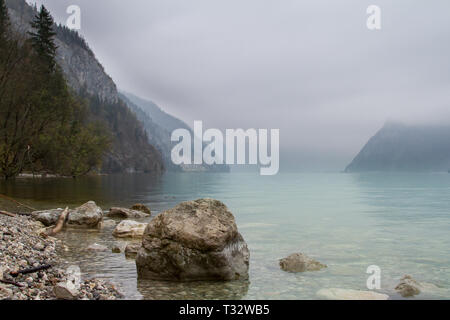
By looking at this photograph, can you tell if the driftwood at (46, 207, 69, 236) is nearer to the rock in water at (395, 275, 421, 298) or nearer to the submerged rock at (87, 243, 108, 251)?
the submerged rock at (87, 243, 108, 251)

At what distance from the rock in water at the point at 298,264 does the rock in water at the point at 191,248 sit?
5.18ft

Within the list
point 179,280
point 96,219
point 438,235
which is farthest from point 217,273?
point 438,235

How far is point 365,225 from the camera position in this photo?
23.2m

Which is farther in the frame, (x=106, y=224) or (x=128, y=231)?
(x=106, y=224)

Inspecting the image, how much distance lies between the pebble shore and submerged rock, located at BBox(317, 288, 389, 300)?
4.78m

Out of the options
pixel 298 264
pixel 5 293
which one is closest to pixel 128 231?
pixel 298 264

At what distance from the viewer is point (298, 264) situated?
36.7 ft

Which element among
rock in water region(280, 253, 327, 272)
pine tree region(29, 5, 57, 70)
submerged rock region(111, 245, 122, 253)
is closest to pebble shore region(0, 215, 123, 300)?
submerged rock region(111, 245, 122, 253)

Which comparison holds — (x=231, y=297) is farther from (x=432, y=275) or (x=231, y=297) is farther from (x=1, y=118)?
(x=1, y=118)

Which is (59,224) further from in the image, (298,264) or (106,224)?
(298,264)

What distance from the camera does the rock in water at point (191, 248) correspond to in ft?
31.8

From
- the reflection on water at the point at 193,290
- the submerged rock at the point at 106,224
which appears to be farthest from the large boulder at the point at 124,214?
the reflection on water at the point at 193,290

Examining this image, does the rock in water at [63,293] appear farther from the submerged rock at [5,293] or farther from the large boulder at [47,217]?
the large boulder at [47,217]

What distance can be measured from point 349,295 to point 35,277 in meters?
7.28
